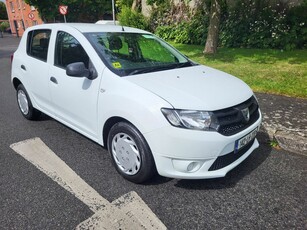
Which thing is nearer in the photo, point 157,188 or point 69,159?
point 157,188

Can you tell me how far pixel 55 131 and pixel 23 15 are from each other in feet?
126

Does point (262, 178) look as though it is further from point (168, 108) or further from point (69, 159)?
point (69, 159)

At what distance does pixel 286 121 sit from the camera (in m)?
4.12

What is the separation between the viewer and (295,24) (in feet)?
34.8

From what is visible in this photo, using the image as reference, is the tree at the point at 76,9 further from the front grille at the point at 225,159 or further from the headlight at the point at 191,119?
the front grille at the point at 225,159

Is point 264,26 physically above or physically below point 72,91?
above

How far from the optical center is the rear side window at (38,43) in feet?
12.7

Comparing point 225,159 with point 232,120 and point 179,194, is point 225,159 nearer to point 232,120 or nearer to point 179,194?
point 232,120

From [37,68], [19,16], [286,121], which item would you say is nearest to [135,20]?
[37,68]

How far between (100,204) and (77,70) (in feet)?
4.82

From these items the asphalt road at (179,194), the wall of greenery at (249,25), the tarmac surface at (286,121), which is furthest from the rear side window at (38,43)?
the wall of greenery at (249,25)

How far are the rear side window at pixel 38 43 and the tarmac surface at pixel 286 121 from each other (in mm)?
3506

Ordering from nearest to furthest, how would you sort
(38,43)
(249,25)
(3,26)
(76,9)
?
(38,43) < (249,25) < (76,9) < (3,26)

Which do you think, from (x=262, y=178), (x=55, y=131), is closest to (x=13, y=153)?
(x=55, y=131)
